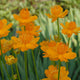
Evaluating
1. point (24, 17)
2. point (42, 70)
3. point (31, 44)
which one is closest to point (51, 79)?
point (31, 44)

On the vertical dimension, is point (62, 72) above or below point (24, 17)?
below

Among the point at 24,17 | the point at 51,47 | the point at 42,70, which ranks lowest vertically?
the point at 42,70

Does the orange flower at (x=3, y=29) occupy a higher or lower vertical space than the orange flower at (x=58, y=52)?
higher

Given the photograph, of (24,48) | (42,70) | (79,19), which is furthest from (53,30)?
(24,48)

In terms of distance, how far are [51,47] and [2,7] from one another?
2774 mm

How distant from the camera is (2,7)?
10.2 ft

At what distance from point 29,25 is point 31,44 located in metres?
0.11

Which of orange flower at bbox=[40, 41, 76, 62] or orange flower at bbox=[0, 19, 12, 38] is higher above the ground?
orange flower at bbox=[0, 19, 12, 38]

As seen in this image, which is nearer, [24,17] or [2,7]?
[24,17]

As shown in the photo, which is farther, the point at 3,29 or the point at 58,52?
the point at 3,29

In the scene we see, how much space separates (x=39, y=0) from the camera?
10.9 feet

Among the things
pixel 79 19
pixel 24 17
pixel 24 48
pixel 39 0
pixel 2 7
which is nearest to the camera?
pixel 24 48

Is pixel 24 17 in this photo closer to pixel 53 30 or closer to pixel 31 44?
pixel 31 44

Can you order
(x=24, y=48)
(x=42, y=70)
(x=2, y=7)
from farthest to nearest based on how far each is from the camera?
(x=2, y=7), (x=42, y=70), (x=24, y=48)
